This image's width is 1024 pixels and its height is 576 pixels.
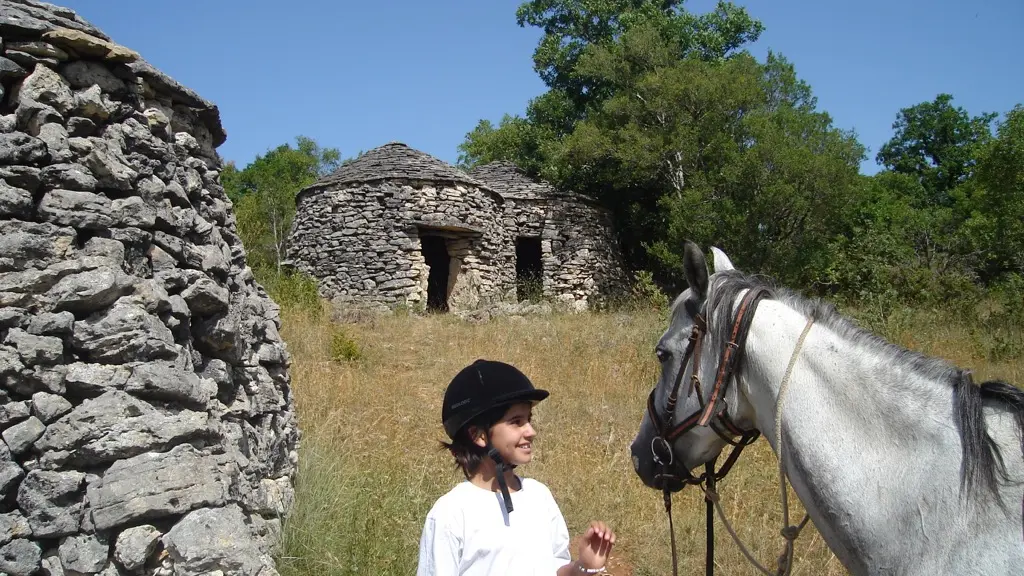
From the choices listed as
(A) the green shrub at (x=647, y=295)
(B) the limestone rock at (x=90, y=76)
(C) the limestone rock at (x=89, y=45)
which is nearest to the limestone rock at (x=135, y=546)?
(B) the limestone rock at (x=90, y=76)

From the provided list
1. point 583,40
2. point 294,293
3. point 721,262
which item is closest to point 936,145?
point 583,40

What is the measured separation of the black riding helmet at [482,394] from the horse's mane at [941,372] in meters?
0.75

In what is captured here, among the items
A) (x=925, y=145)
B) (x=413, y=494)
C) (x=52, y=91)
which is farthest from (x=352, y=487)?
(x=925, y=145)

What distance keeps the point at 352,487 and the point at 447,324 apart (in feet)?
27.2

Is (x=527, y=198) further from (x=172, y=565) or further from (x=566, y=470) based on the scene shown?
(x=172, y=565)

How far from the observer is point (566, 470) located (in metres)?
6.55

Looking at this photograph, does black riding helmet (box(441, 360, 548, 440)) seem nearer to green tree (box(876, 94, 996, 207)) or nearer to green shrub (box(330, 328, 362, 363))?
green shrub (box(330, 328, 362, 363))

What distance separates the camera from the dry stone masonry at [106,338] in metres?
2.87

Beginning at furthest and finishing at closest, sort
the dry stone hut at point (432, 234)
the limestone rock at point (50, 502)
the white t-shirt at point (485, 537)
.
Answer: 1. the dry stone hut at point (432, 234)
2. the limestone rock at point (50, 502)
3. the white t-shirt at point (485, 537)

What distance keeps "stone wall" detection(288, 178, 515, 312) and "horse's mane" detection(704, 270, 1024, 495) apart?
1304cm

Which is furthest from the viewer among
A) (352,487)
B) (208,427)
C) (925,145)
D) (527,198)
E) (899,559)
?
(925,145)

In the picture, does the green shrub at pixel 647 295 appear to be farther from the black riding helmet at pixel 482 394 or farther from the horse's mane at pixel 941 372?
the black riding helmet at pixel 482 394

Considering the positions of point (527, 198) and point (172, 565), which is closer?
point (172, 565)

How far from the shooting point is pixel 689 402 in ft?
8.56
